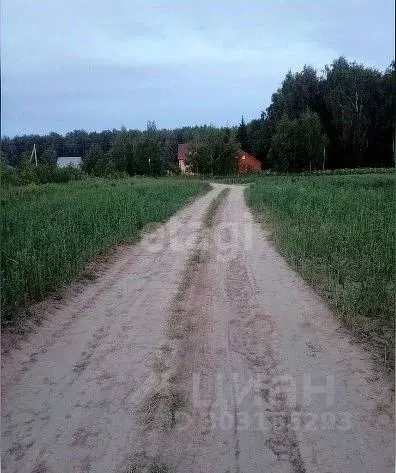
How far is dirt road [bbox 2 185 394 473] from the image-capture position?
3.06m

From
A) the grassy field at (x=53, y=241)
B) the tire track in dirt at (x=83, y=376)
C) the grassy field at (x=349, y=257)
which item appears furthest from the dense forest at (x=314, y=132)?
the tire track in dirt at (x=83, y=376)

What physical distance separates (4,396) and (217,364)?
6.24 feet

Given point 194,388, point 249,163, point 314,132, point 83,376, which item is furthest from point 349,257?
point 249,163

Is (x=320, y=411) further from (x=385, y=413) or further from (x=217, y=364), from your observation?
(x=217, y=364)

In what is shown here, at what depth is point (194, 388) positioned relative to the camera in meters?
3.88

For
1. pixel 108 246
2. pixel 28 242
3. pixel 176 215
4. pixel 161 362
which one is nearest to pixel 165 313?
pixel 161 362

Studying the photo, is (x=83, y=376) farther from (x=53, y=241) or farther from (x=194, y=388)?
(x=53, y=241)

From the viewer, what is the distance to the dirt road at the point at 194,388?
306 cm

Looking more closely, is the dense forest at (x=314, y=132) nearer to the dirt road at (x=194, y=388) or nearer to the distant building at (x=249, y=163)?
the distant building at (x=249, y=163)

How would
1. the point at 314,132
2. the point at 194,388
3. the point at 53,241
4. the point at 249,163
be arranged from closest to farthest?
the point at 194,388 → the point at 53,241 → the point at 314,132 → the point at 249,163

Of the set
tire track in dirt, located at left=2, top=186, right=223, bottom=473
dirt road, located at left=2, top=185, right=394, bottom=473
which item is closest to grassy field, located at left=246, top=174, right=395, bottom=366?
dirt road, located at left=2, top=185, right=394, bottom=473

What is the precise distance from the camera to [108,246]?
1005 centimetres

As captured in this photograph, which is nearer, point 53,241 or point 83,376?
point 83,376

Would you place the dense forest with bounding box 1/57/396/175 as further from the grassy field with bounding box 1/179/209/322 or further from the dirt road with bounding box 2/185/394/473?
the dirt road with bounding box 2/185/394/473
